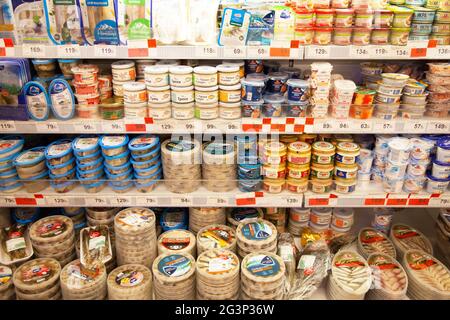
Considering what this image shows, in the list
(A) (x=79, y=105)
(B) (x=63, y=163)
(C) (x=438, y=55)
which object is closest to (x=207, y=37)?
(A) (x=79, y=105)

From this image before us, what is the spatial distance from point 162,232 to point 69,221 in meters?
0.64

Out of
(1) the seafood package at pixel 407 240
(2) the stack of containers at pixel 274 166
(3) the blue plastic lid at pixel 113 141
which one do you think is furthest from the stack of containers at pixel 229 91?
(1) the seafood package at pixel 407 240

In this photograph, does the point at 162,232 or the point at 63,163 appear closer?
the point at 63,163

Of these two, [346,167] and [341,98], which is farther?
[346,167]

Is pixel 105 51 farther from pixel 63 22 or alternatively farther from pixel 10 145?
pixel 10 145

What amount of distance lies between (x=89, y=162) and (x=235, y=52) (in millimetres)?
1165

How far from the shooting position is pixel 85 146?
262cm

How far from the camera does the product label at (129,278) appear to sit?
234 cm

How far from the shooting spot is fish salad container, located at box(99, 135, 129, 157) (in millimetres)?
2597

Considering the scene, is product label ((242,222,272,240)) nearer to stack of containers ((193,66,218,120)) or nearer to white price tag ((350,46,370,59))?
stack of containers ((193,66,218,120))

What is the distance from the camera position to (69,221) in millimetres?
2693

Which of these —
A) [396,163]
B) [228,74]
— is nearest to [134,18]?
[228,74]
